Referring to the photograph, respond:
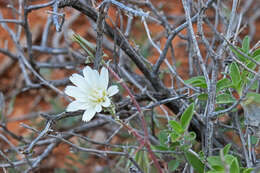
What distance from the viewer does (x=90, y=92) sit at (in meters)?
1.24

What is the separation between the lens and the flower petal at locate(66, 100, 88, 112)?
1.20 metres

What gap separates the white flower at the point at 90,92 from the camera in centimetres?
119

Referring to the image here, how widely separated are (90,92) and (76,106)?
0.07 m

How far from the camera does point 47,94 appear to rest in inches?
131

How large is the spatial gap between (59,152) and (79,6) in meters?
1.91

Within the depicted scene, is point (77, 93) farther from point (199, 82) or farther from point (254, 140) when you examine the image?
point (254, 140)

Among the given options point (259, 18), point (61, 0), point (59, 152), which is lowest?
point (59, 152)

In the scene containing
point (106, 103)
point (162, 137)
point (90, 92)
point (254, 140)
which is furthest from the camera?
point (162, 137)

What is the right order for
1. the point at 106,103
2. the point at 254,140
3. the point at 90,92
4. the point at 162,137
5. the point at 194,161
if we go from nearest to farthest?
1. the point at 106,103
2. the point at 90,92
3. the point at 194,161
4. the point at 254,140
5. the point at 162,137

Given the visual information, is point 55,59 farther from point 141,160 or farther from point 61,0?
point 61,0

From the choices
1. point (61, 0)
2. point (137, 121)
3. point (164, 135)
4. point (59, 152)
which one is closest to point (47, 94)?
point (59, 152)

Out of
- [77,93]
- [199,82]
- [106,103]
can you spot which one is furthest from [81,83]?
[199,82]

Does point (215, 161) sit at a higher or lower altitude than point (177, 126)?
lower

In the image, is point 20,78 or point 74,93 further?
point 20,78
